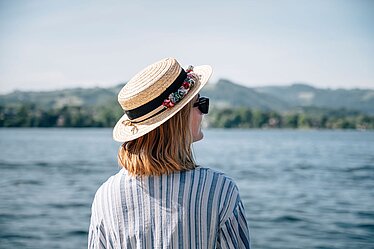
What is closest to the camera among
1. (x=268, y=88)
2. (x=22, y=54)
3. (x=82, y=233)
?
(x=82, y=233)

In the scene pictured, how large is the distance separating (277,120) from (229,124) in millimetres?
7108

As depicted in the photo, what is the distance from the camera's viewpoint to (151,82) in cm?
179

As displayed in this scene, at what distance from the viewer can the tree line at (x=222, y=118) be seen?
5928 centimetres

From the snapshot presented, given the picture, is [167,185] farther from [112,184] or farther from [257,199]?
[257,199]

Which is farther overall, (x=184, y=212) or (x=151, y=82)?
(x=151, y=82)

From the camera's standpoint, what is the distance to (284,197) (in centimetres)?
2250

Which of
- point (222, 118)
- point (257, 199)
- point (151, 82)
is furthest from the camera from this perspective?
point (222, 118)

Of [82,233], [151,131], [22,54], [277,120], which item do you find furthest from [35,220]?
[277,120]

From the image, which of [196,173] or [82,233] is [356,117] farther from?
[196,173]

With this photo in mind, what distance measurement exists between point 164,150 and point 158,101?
0.17m

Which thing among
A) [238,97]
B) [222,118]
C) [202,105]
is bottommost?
[222,118]

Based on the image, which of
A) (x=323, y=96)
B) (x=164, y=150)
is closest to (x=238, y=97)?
(x=323, y=96)

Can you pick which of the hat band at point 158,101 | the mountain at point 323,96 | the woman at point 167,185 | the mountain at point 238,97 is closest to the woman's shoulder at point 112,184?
the woman at point 167,185

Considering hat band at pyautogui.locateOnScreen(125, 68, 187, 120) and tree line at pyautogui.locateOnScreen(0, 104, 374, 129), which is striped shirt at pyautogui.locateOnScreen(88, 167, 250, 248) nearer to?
hat band at pyautogui.locateOnScreen(125, 68, 187, 120)
